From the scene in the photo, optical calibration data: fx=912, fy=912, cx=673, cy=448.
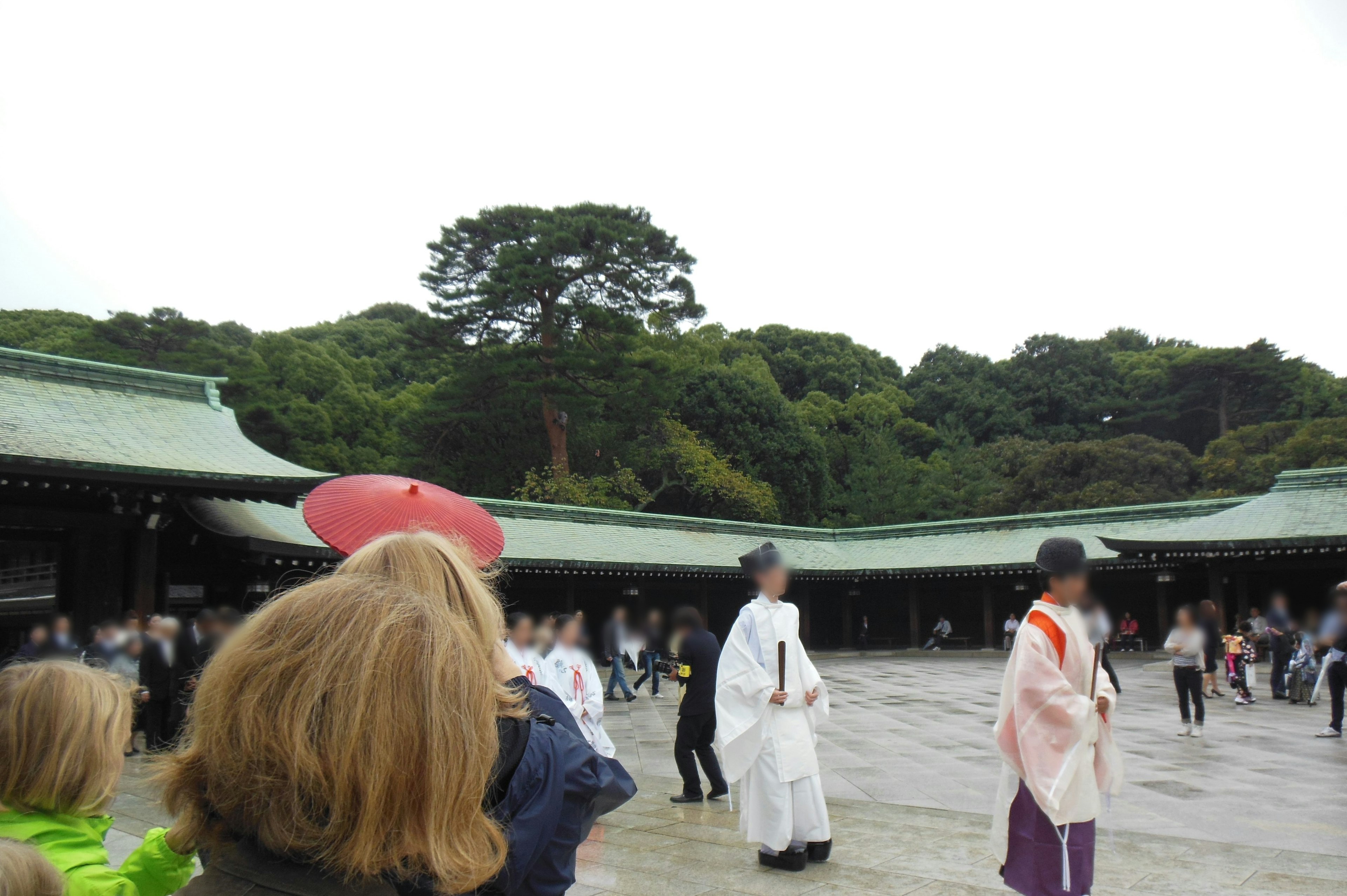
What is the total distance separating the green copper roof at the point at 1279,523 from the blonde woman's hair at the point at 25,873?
19.7 meters

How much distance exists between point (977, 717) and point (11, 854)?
1117 cm

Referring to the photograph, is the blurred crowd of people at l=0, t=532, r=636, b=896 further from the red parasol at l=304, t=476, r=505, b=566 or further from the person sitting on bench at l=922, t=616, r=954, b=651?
the person sitting on bench at l=922, t=616, r=954, b=651

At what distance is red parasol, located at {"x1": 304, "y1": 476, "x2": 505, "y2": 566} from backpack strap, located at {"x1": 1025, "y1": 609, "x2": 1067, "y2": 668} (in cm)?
203

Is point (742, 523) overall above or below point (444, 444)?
below

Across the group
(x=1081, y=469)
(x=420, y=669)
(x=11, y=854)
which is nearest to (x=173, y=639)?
(x=11, y=854)

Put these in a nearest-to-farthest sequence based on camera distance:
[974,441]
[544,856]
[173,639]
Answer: [544,856] < [173,639] < [974,441]

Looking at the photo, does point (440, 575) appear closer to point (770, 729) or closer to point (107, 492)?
point (770, 729)

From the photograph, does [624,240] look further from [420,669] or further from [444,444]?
[420,669]

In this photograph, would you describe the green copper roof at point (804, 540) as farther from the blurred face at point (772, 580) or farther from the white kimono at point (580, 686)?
the blurred face at point (772, 580)

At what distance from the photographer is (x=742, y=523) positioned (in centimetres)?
2725

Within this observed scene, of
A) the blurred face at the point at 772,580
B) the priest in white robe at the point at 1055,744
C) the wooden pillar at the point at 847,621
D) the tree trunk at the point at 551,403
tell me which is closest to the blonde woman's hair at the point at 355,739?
the priest in white robe at the point at 1055,744

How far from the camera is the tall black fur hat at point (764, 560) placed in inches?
204

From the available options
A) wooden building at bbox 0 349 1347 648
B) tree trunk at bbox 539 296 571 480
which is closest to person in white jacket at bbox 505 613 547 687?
wooden building at bbox 0 349 1347 648

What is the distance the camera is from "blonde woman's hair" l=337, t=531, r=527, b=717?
55.5 inches
